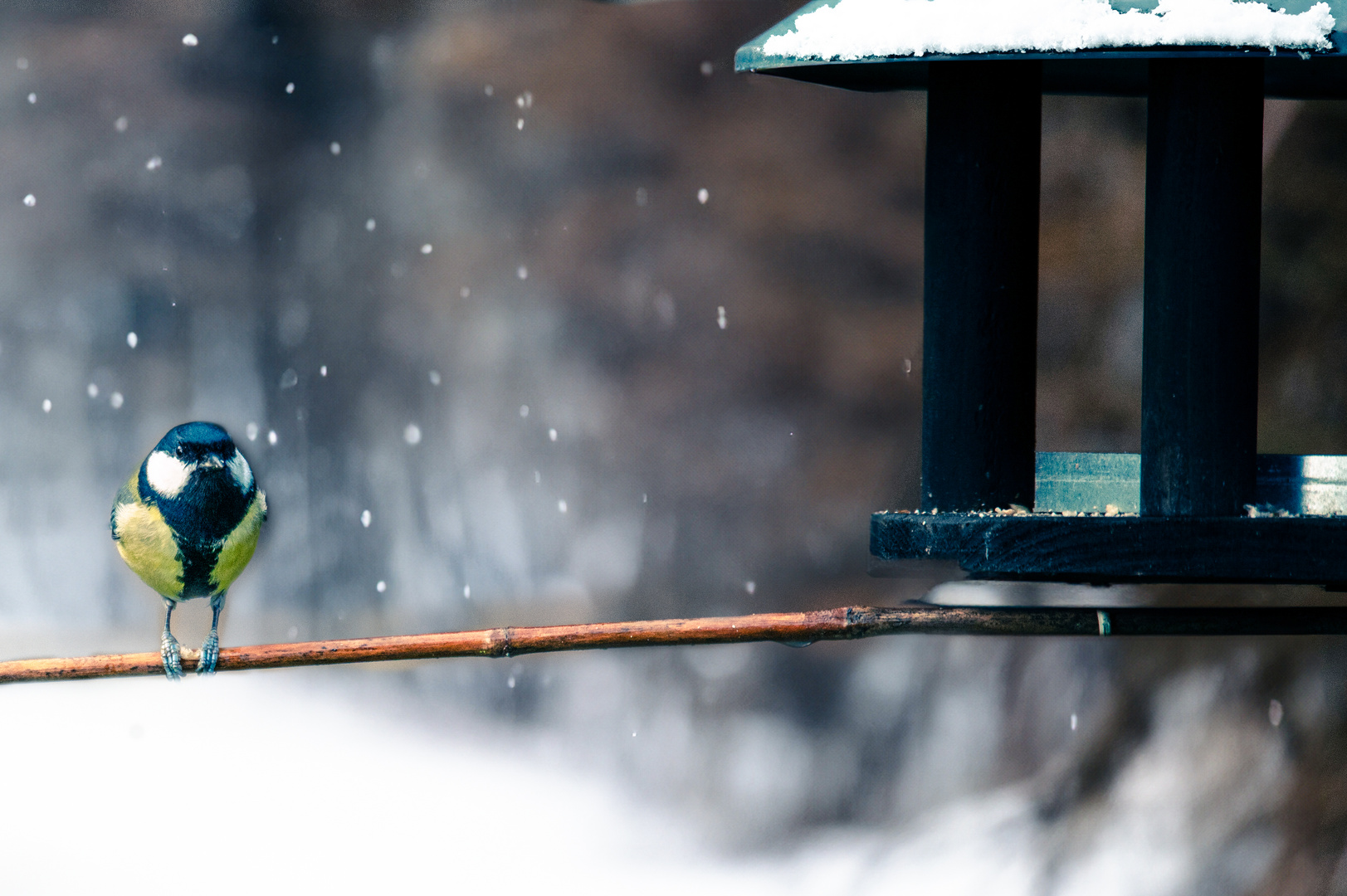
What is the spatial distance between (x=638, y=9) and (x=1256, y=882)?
3.07 m

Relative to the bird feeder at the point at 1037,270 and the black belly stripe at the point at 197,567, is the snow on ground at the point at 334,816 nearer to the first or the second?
the black belly stripe at the point at 197,567

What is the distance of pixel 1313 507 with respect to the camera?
5.74ft

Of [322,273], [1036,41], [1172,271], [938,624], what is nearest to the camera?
[1036,41]

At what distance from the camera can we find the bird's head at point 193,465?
2.15 m

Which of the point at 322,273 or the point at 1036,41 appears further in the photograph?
the point at 322,273

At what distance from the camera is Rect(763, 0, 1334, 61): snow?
143cm

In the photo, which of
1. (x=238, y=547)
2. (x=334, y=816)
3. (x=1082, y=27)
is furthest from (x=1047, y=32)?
(x=334, y=816)

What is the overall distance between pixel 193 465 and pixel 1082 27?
1.50 m

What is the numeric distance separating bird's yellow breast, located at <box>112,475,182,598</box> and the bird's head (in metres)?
0.06

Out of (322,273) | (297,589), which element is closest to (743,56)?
(322,273)

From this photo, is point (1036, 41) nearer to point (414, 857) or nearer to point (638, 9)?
point (638, 9)

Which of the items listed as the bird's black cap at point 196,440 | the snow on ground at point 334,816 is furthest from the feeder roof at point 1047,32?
the snow on ground at point 334,816

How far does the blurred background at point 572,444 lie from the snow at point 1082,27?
2.37m

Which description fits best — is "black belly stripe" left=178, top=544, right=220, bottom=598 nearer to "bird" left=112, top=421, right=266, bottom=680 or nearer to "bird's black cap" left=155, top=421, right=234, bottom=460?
"bird" left=112, top=421, right=266, bottom=680
